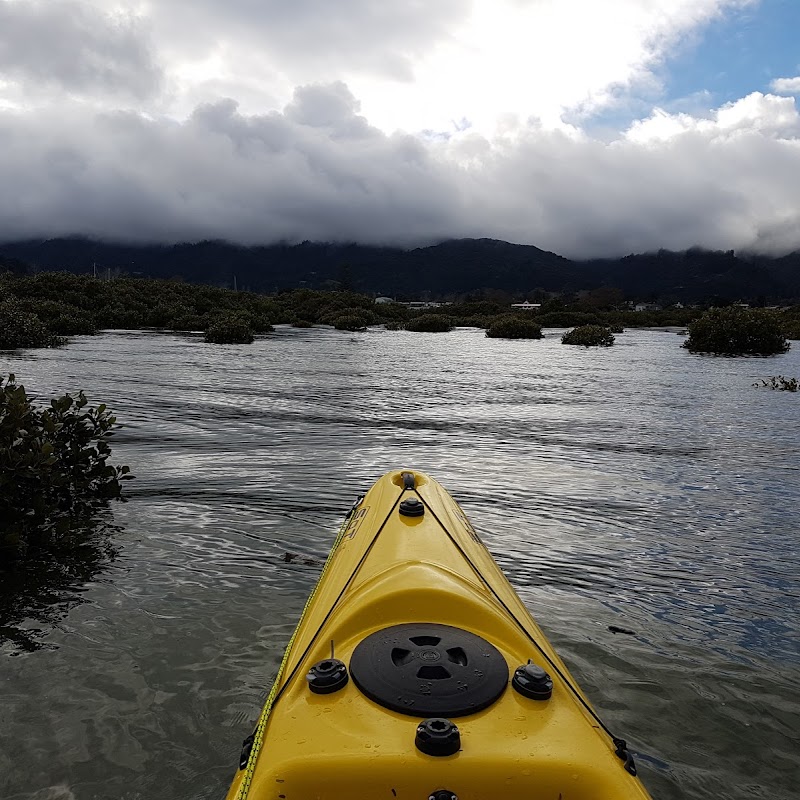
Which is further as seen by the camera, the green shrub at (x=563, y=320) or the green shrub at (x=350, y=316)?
the green shrub at (x=563, y=320)

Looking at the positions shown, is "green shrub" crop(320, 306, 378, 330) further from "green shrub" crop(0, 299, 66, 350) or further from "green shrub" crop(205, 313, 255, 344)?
"green shrub" crop(0, 299, 66, 350)

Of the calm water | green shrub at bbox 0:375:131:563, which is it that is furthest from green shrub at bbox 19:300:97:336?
green shrub at bbox 0:375:131:563

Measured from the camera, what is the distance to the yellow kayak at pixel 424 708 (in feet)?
6.95

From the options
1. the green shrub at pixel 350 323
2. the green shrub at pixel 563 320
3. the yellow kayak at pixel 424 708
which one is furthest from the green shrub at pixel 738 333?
the yellow kayak at pixel 424 708

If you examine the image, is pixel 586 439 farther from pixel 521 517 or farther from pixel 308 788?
pixel 308 788

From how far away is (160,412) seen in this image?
12.6 meters

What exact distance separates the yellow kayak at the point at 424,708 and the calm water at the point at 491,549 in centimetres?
91

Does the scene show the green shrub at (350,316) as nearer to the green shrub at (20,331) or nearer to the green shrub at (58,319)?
the green shrub at (58,319)

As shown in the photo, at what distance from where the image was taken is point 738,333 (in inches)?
1226

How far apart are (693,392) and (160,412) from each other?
14.4m

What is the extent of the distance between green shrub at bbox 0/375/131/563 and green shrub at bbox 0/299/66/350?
22.0m

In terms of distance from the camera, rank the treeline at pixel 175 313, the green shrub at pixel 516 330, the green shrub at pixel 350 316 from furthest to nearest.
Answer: the green shrub at pixel 350 316 → the green shrub at pixel 516 330 → the treeline at pixel 175 313

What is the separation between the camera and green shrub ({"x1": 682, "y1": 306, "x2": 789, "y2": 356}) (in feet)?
99.2

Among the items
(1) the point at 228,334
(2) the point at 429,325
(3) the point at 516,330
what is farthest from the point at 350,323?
(1) the point at 228,334
